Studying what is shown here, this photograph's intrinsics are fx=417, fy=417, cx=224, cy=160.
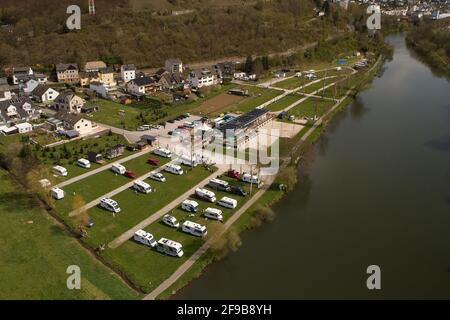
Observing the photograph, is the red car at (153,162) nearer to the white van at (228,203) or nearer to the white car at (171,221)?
the white van at (228,203)

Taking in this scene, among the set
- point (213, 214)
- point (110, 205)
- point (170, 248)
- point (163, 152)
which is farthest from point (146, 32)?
point (170, 248)

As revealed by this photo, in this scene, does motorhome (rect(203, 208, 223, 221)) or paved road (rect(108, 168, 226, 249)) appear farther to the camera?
motorhome (rect(203, 208, 223, 221))

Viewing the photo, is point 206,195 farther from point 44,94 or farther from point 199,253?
point 44,94

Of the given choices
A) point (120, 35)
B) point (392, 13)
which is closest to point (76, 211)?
point (120, 35)

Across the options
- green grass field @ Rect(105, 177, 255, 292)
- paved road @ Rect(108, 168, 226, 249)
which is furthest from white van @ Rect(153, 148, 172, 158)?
green grass field @ Rect(105, 177, 255, 292)

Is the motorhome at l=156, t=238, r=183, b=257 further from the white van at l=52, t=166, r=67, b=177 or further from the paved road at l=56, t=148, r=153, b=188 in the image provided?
the white van at l=52, t=166, r=67, b=177
